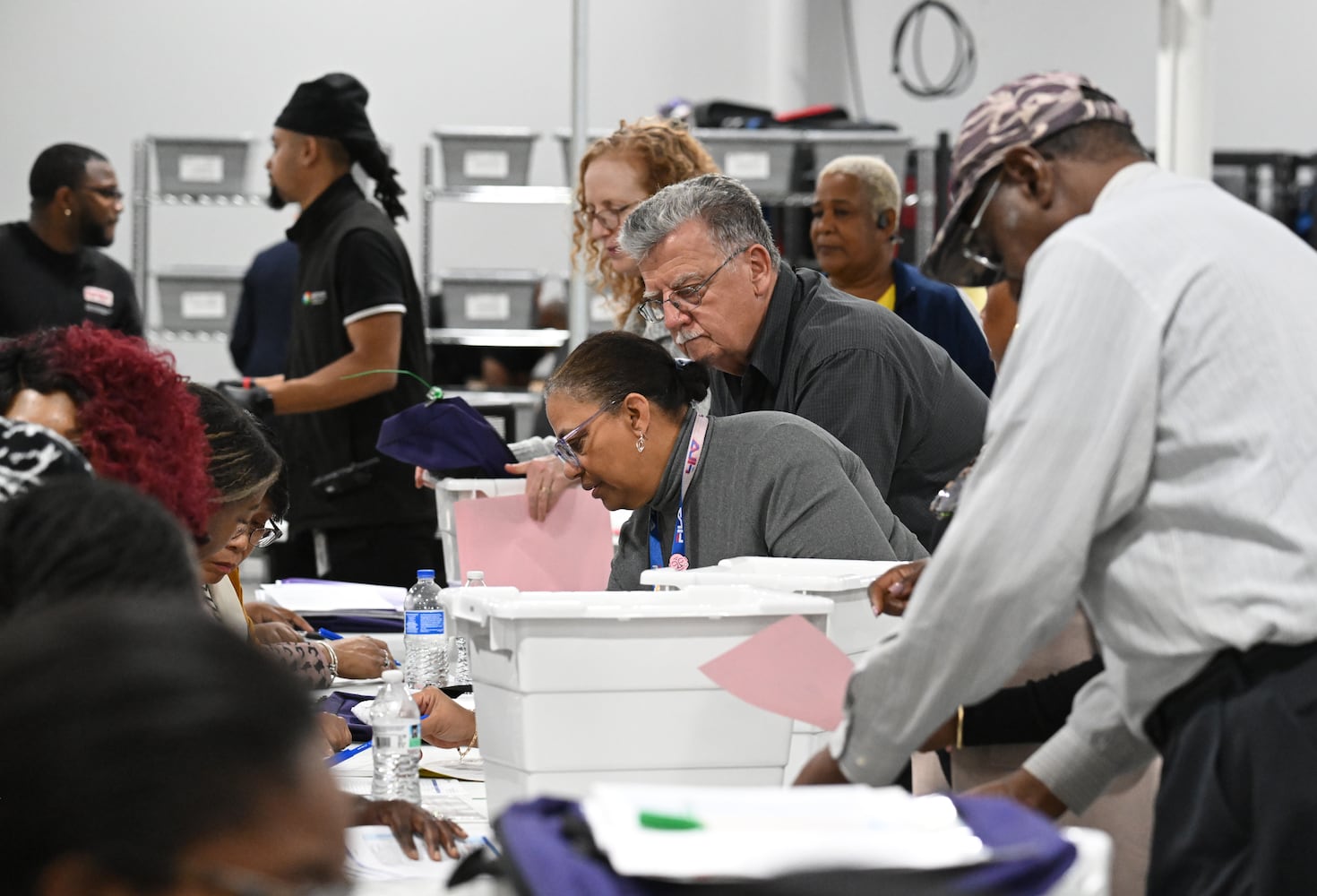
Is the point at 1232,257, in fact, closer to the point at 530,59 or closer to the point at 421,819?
the point at 421,819

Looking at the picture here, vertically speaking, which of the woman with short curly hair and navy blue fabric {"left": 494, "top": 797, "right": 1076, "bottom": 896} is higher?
the woman with short curly hair

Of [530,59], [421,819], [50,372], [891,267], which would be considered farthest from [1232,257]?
[530,59]

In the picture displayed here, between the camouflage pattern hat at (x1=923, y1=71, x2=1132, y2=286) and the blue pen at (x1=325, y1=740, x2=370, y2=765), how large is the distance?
1.11 metres

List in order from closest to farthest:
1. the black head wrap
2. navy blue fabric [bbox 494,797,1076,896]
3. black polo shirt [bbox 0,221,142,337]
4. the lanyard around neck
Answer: navy blue fabric [bbox 494,797,1076,896] < the lanyard around neck < the black head wrap < black polo shirt [bbox 0,221,142,337]

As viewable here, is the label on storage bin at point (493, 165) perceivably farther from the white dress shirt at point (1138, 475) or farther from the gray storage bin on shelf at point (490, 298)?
the white dress shirt at point (1138, 475)

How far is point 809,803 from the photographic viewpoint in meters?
1.01

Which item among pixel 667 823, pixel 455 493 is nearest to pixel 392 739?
pixel 667 823

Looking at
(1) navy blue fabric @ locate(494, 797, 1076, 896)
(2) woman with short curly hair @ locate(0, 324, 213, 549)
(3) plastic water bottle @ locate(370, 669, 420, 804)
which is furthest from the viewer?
(3) plastic water bottle @ locate(370, 669, 420, 804)

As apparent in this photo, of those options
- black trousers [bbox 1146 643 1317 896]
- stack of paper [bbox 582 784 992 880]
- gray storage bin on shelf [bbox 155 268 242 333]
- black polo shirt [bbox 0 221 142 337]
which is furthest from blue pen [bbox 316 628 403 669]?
gray storage bin on shelf [bbox 155 268 242 333]

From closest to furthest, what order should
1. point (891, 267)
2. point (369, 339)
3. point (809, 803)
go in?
point (809, 803) < point (369, 339) < point (891, 267)

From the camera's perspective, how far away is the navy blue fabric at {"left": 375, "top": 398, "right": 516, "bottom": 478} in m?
2.84

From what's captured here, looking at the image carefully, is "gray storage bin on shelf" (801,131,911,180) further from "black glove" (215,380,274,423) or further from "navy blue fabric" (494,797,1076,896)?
"navy blue fabric" (494,797,1076,896)

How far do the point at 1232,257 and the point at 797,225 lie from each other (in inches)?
190

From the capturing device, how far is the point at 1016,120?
1407 millimetres
